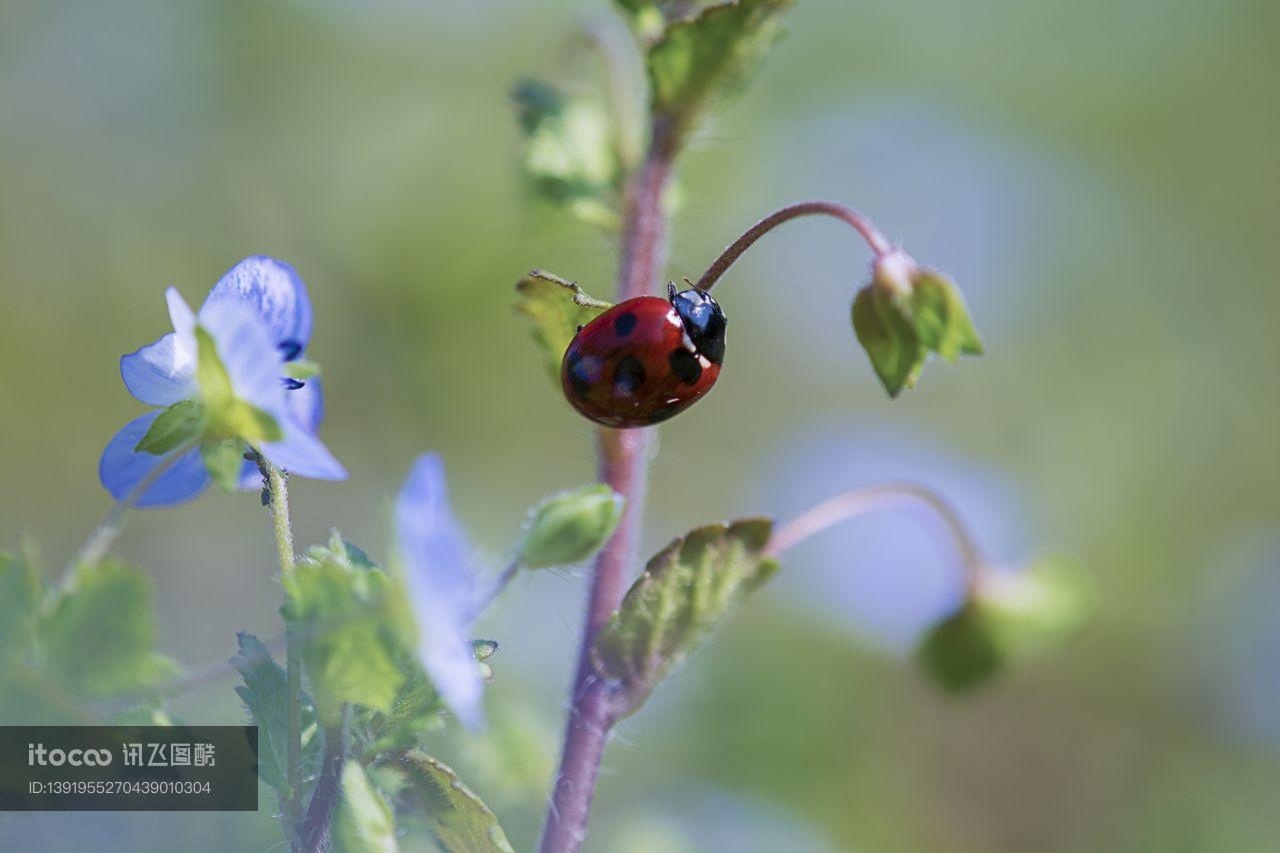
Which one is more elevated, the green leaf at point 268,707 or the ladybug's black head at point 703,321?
the ladybug's black head at point 703,321

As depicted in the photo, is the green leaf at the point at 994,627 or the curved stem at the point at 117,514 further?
the green leaf at the point at 994,627

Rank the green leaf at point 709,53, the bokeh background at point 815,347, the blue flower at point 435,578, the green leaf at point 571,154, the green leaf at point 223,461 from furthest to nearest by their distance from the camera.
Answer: the bokeh background at point 815,347 < the green leaf at point 571,154 < the green leaf at point 709,53 < the green leaf at point 223,461 < the blue flower at point 435,578

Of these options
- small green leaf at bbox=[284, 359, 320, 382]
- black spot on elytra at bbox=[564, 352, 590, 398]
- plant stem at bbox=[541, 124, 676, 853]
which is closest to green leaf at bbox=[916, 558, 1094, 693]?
plant stem at bbox=[541, 124, 676, 853]

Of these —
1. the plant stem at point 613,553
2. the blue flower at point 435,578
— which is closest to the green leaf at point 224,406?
the blue flower at point 435,578

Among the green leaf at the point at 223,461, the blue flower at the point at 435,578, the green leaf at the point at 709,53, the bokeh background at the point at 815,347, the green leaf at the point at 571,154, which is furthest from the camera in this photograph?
the bokeh background at the point at 815,347

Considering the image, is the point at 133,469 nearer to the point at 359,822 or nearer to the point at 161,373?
the point at 161,373

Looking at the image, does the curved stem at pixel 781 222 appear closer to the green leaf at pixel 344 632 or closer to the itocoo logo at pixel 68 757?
the green leaf at pixel 344 632

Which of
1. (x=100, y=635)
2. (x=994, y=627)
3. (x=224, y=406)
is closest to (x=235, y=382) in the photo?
(x=224, y=406)

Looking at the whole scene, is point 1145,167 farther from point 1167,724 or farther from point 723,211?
point 1167,724
